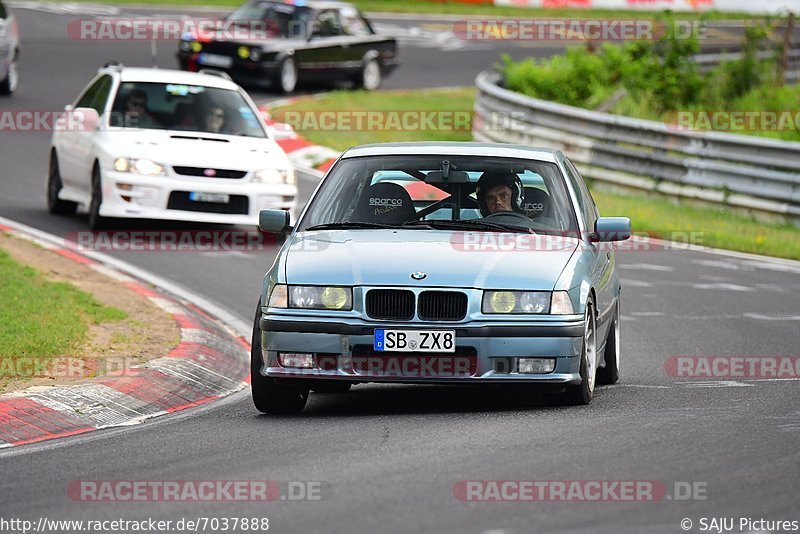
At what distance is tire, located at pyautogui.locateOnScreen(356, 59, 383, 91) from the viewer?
3073 centimetres

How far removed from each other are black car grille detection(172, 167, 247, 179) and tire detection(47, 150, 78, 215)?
6.75ft

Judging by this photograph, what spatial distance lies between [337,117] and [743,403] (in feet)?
59.9

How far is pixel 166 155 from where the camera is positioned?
16484 mm

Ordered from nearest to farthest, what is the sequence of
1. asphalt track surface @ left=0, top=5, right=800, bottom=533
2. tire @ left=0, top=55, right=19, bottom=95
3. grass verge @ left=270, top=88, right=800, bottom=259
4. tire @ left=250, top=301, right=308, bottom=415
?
1. asphalt track surface @ left=0, top=5, right=800, bottom=533
2. tire @ left=250, top=301, right=308, bottom=415
3. grass verge @ left=270, top=88, right=800, bottom=259
4. tire @ left=0, top=55, right=19, bottom=95

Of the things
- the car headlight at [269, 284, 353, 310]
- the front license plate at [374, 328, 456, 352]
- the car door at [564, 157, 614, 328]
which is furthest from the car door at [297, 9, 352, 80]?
the front license plate at [374, 328, 456, 352]

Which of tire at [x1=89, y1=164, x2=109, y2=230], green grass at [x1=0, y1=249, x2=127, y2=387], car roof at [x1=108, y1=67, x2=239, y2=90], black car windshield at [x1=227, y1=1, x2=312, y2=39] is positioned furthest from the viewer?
black car windshield at [x1=227, y1=1, x2=312, y2=39]

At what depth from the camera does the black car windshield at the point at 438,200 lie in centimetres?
956

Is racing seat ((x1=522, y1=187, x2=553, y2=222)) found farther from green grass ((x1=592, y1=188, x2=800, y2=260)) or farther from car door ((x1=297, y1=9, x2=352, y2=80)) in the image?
car door ((x1=297, y1=9, x2=352, y2=80))

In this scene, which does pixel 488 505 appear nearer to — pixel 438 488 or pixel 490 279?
pixel 438 488

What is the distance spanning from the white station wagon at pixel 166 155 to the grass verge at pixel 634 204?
4.65 meters

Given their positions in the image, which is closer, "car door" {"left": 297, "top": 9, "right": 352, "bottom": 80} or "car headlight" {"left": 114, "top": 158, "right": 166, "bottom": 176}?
"car headlight" {"left": 114, "top": 158, "right": 166, "bottom": 176}

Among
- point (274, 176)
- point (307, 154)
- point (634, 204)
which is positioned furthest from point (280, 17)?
point (274, 176)

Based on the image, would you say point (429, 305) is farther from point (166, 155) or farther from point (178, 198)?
point (166, 155)

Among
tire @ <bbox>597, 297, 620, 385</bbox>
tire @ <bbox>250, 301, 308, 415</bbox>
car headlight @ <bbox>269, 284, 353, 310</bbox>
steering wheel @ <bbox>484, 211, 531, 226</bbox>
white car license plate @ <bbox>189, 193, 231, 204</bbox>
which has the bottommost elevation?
white car license plate @ <bbox>189, 193, 231, 204</bbox>
